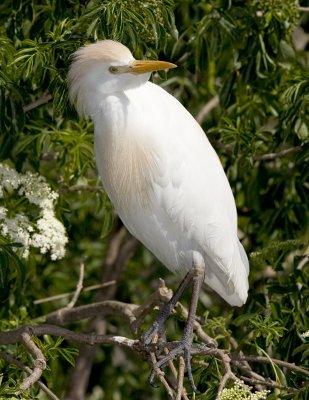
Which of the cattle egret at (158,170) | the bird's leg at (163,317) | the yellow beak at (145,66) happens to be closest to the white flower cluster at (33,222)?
the cattle egret at (158,170)

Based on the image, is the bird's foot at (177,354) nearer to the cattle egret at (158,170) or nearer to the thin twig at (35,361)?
the cattle egret at (158,170)

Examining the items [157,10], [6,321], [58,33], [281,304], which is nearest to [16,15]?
[58,33]

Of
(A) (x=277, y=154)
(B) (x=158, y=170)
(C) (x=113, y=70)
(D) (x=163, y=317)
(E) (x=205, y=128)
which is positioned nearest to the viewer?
(C) (x=113, y=70)

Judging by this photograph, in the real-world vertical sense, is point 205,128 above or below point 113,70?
below

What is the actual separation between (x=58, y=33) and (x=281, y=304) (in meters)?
0.82

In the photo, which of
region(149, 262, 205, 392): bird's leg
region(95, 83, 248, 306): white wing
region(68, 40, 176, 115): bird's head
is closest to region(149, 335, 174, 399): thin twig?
region(149, 262, 205, 392): bird's leg

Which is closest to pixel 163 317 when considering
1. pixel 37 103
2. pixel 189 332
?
pixel 189 332

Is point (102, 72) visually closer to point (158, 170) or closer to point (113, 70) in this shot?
point (113, 70)

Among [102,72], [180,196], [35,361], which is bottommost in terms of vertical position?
[35,361]

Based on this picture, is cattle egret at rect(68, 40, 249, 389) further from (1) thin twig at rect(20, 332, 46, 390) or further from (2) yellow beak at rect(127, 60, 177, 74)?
(1) thin twig at rect(20, 332, 46, 390)

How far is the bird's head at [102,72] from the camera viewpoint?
7.25ft

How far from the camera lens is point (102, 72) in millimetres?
2291

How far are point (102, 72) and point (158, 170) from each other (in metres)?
0.25

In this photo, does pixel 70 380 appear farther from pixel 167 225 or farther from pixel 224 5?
pixel 224 5
